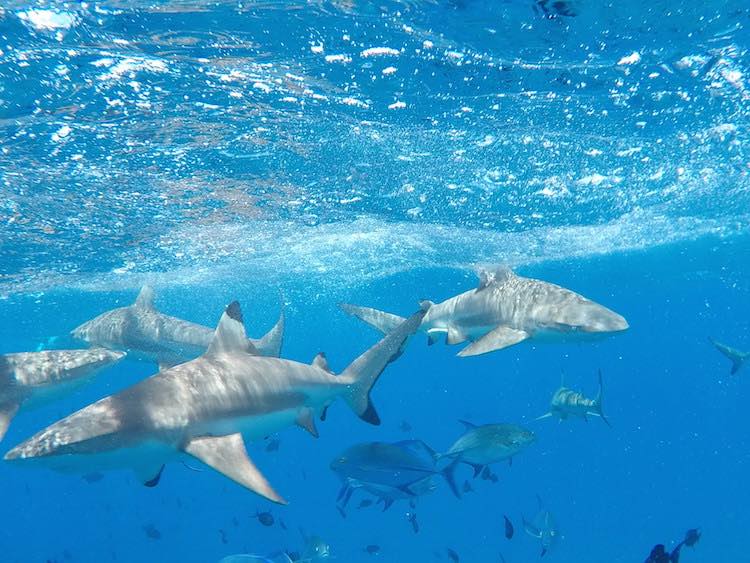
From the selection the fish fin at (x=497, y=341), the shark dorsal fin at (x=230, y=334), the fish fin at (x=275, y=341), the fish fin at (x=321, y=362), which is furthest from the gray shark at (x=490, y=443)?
the shark dorsal fin at (x=230, y=334)

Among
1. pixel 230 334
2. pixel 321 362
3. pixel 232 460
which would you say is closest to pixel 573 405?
pixel 321 362

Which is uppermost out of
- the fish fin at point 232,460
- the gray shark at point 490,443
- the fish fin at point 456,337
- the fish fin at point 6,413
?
the fish fin at point 456,337

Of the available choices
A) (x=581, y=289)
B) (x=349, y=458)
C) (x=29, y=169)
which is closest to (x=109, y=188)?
(x=29, y=169)

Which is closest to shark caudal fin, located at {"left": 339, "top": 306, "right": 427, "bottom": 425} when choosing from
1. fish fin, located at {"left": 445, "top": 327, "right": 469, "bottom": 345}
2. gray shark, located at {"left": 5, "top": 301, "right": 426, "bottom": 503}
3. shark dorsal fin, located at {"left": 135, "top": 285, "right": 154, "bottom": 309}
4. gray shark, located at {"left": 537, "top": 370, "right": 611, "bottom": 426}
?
gray shark, located at {"left": 5, "top": 301, "right": 426, "bottom": 503}

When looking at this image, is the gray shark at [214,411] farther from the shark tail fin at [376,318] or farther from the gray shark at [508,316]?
the shark tail fin at [376,318]

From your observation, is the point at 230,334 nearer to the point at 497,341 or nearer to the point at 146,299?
the point at 497,341

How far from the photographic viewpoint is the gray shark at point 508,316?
7.80 meters

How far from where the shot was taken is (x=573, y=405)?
1159 cm

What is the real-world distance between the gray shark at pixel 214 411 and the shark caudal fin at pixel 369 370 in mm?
14

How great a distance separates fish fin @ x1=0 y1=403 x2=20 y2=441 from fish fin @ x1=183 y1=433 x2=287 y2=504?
3.73m

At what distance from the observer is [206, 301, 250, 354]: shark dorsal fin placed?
23.2ft

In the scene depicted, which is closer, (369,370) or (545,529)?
(369,370)

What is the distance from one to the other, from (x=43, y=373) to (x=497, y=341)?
24.0 ft

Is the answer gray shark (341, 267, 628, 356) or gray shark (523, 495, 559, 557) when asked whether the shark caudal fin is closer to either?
gray shark (341, 267, 628, 356)
